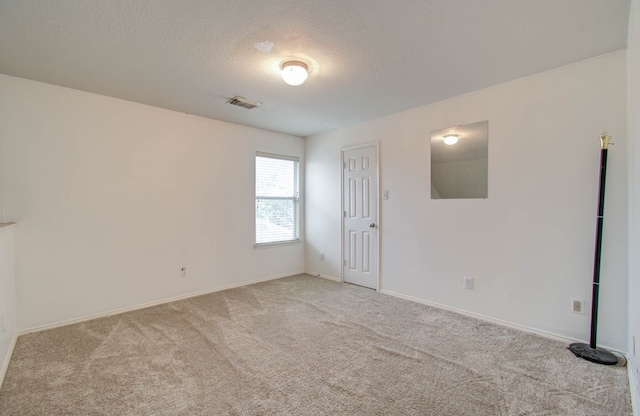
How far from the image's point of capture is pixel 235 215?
14.2 feet

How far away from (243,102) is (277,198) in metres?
1.84

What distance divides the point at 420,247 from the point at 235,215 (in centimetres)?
263

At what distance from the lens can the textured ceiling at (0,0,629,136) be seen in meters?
1.82

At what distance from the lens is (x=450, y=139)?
3.32 meters

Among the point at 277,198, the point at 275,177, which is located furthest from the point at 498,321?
the point at 275,177

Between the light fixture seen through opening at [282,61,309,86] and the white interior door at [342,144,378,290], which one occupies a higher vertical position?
the light fixture seen through opening at [282,61,309,86]

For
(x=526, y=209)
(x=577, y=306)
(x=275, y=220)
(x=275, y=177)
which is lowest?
(x=577, y=306)

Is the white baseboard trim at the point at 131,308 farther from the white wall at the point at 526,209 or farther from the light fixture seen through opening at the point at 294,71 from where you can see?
the light fixture seen through opening at the point at 294,71

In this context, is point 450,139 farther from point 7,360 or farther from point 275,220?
point 7,360

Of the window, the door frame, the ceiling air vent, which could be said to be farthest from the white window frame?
the ceiling air vent

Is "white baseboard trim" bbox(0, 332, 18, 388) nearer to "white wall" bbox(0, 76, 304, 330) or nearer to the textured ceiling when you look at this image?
"white wall" bbox(0, 76, 304, 330)

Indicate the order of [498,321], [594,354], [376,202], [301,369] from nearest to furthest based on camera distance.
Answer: [301,369], [594,354], [498,321], [376,202]

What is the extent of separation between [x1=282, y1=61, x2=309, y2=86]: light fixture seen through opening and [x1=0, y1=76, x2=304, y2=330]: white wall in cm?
200

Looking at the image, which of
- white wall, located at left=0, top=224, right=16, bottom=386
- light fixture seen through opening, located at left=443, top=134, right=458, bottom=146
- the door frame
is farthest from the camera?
the door frame
